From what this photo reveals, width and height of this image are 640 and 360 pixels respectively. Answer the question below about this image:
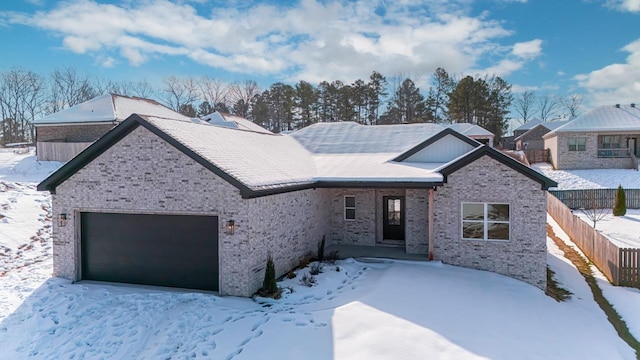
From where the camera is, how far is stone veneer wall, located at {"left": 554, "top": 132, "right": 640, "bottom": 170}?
104 ft

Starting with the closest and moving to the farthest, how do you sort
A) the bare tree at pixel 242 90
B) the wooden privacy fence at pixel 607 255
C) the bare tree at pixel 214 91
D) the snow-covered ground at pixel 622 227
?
the wooden privacy fence at pixel 607 255, the snow-covered ground at pixel 622 227, the bare tree at pixel 214 91, the bare tree at pixel 242 90

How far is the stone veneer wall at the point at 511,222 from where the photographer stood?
39.4 ft

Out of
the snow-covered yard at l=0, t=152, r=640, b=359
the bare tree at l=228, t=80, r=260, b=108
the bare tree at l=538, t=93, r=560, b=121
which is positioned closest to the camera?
the snow-covered yard at l=0, t=152, r=640, b=359

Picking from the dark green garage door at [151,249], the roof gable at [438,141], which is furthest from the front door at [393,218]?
the dark green garage door at [151,249]

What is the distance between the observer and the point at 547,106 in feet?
242

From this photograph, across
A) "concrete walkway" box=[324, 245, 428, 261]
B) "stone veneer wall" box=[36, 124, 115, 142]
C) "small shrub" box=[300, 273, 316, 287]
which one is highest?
"stone veneer wall" box=[36, 124, 115, 142]

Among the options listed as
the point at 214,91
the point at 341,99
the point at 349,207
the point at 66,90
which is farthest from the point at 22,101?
the point at 349,207

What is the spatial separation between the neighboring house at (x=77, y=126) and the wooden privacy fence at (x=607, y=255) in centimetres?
2739

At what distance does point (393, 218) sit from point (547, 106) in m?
70.5

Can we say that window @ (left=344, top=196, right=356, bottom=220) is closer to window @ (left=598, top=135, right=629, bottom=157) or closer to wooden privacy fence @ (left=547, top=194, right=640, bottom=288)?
wooden privacy fence @ (left=547, top=194, right=640, bottom=288)

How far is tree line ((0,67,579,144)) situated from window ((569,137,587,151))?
18.9 meters

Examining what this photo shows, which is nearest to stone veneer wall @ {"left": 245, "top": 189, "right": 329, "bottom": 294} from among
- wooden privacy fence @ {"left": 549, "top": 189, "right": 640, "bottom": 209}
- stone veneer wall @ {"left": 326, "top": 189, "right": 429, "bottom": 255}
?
stone veneer wall @ {"left": 326, "top": 189, "right": 429, "bottom": 255}

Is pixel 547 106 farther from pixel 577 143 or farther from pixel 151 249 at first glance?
pixel 151 249

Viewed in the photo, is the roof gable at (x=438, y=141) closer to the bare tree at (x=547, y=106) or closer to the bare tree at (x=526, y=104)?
the bare tree at (x=526, y=104)
